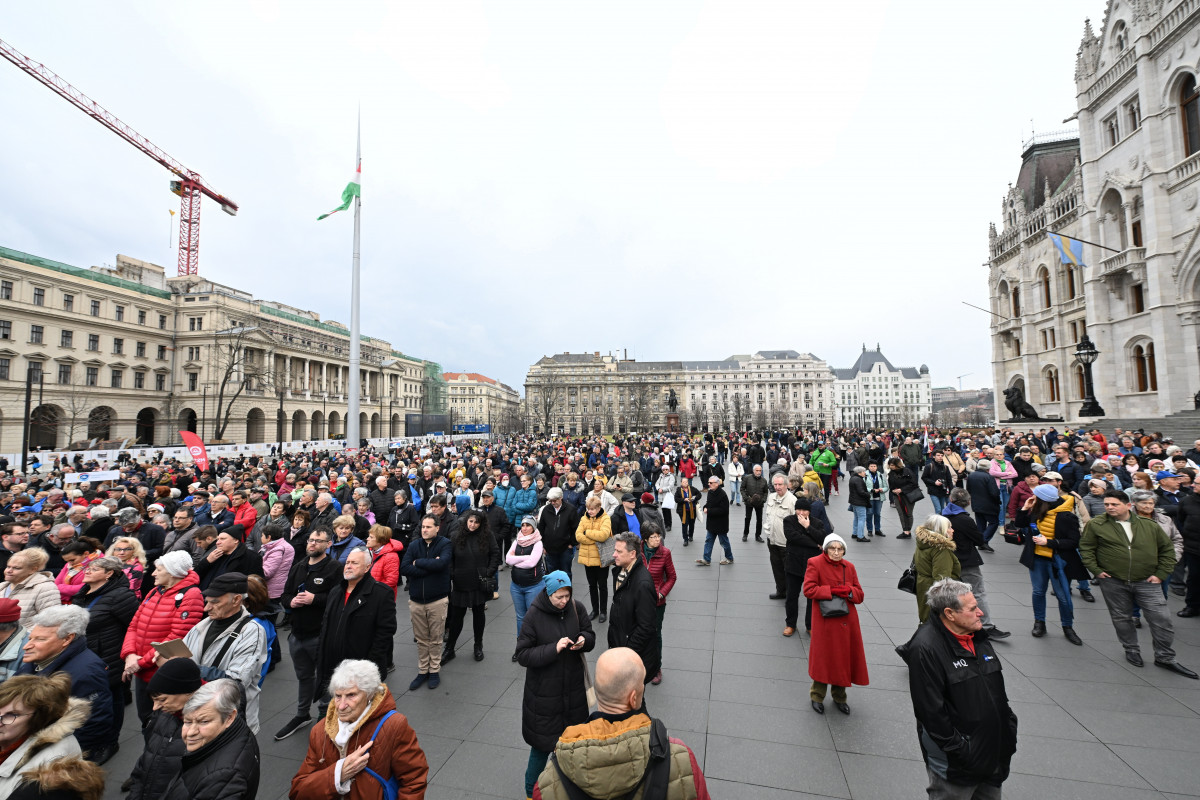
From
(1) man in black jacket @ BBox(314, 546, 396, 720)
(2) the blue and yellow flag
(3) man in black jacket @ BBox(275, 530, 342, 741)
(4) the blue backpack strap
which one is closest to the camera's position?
(4) the blue backpack strap

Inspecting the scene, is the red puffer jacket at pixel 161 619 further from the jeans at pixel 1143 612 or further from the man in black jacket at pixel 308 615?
the jeans at pixel 1143 612

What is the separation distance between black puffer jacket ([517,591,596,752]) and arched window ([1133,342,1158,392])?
33914 mm

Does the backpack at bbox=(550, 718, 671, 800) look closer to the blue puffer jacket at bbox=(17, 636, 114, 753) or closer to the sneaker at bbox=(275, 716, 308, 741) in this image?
the blue puffer jacket at bbox=(17, 636, 114, 753)

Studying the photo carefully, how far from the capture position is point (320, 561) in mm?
4734

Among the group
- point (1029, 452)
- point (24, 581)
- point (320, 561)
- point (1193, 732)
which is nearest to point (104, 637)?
point (24, 581)

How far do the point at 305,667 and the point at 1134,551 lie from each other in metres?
8.27

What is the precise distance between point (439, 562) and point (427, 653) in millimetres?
932

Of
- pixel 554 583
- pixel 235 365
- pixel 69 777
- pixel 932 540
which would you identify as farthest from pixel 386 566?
pixel 235 365

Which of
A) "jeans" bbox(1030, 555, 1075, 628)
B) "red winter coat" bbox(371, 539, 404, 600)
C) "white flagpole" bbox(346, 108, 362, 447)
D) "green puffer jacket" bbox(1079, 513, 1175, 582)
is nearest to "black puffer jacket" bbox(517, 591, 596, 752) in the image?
"red winter coat" bbox(371, 539, 404, 600)

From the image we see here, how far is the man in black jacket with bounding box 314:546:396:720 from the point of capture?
408cm

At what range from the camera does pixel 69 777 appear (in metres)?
2.08

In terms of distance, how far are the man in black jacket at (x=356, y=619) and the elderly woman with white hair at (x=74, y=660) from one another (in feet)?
4.43

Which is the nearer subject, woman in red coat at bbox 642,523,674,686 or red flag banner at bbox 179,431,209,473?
woman in red coat at bbox 642,523,674,686

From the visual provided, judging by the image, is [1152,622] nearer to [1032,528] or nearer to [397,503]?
[1032,528]
